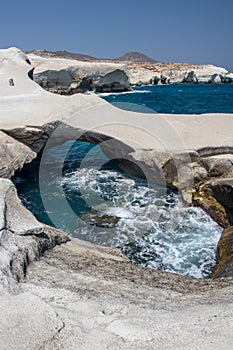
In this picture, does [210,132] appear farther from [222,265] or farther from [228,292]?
[228,292]

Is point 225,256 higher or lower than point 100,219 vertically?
higher

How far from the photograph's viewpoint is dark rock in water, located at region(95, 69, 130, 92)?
34.1 meters

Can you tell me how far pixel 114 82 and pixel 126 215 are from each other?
97.0ft

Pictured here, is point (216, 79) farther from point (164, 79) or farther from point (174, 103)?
point (174, 103)

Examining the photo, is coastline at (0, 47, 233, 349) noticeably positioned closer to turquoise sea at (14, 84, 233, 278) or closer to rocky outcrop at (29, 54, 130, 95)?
turquoise sea at (14, 84, 233, 278)

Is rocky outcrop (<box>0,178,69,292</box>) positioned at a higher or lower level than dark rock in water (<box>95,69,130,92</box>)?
higher

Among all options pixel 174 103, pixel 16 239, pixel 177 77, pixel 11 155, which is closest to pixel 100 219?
pixel 11 155

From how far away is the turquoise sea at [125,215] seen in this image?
625cm

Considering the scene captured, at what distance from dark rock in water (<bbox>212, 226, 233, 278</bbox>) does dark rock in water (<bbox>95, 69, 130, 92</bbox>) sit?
29.6 m

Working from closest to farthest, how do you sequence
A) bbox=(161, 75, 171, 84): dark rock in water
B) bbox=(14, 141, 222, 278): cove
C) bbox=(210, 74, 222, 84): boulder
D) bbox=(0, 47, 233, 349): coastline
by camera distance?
bbox=(0, 47, 233, 349): coastline, bbox=(14, 141, 222, 278): cove, bbox=(161, 75, 171, 84): dark rock in water, bbox=(210, 74, 222, 84): boulder

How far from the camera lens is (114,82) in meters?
35.4

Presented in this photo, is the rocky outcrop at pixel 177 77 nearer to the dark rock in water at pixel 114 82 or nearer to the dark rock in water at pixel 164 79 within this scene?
the dark rock in water at pixel 164 79

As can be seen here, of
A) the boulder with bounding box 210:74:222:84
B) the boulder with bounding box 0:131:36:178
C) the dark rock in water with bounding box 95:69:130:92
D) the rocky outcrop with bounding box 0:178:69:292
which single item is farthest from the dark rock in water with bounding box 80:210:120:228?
the boulder with bounding box 210:74:222:84

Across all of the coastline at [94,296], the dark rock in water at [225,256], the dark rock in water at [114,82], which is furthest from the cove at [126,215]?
the dark rock in water at [114,82]
